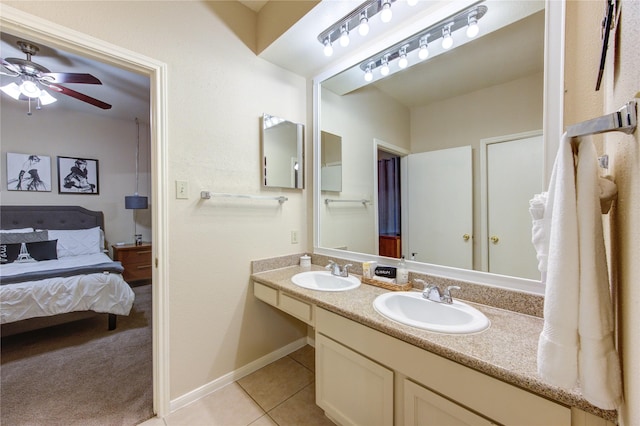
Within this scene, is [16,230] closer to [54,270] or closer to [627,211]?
[54,270]

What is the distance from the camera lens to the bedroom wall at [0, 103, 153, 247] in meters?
3.28

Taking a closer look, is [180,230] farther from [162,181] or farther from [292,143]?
[292,143]

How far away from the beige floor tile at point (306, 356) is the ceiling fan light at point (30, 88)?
3.09 m

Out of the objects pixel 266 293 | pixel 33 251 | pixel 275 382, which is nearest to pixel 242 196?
pixel 266 293

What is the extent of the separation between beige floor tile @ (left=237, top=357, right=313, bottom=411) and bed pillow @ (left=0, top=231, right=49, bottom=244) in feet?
10.7

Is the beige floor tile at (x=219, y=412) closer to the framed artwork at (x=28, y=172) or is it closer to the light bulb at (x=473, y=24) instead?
the light bulb at (x=473, y=24)

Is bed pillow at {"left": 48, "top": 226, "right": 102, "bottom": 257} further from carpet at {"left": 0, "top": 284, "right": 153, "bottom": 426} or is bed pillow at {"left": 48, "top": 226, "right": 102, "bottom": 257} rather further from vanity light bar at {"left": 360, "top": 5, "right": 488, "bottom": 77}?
vanity light bar at {"left": 360, "top": 5, "right": 488, "bottom": 77}

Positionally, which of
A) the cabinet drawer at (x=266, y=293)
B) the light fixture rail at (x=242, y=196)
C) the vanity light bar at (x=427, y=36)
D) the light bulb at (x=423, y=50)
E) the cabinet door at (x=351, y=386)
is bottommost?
the cabinet door at (x=351, y=386)

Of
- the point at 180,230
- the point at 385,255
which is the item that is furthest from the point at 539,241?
the point at 180,230

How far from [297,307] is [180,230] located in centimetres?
84

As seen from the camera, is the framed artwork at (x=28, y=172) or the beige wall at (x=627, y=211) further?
the framed artwork at (x=28, y=172)

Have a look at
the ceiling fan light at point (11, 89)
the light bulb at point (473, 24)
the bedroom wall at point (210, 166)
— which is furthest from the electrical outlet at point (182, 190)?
the ceiling fan light at point (11, 89)

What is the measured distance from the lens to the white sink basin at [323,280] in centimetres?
170

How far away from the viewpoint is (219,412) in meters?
1.54
